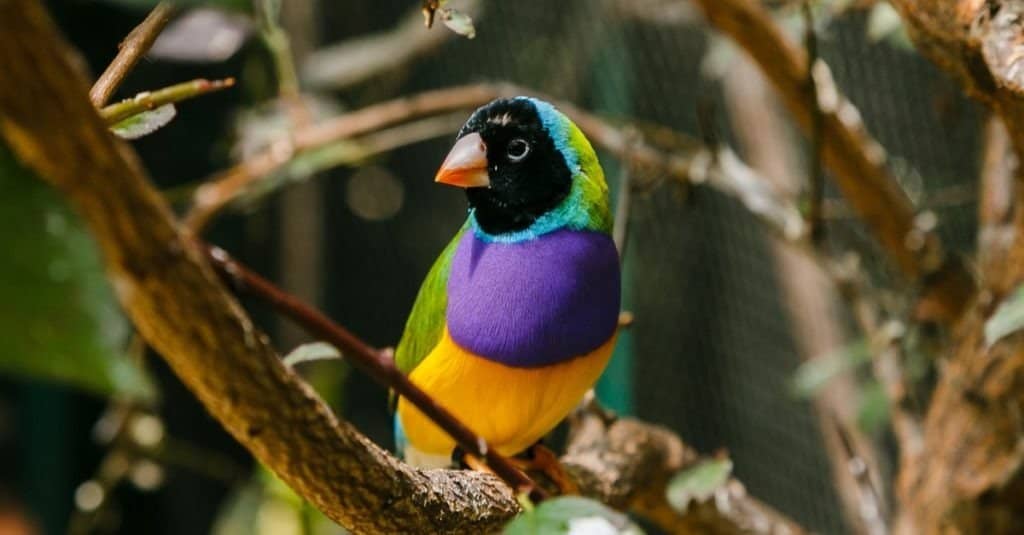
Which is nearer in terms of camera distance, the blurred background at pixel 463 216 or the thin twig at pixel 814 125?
the thin twig at pixel 814 125

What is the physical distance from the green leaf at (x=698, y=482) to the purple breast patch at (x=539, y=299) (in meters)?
0.17

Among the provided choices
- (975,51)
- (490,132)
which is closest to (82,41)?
(490,132)

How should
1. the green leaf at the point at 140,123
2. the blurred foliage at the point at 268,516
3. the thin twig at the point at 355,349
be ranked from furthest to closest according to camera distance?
the blurred foliage at the point at 268,516 → the green leaf at the point at 140,123 → the thin twig at the point at 355,349

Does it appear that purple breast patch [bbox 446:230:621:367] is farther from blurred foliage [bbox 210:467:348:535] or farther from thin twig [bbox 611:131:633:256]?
blurred foliage [bbox 210:467:348:535]

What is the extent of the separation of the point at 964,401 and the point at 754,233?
863 mm

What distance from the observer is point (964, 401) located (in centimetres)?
100

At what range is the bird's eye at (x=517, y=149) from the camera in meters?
0.83

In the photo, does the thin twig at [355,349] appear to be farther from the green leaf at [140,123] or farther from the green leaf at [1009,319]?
the green leaf at [1009,319]

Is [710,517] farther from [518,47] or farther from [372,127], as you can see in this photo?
[518,47]

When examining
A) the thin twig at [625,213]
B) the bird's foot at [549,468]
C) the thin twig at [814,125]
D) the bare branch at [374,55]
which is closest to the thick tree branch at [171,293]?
the bird's foot at [549,468]

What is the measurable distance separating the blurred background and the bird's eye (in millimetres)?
557

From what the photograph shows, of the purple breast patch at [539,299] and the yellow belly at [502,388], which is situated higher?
the purple breast patch at [539,299]

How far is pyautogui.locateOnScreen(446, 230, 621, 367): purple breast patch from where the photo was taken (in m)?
0.78

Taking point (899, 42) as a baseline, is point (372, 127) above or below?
below
